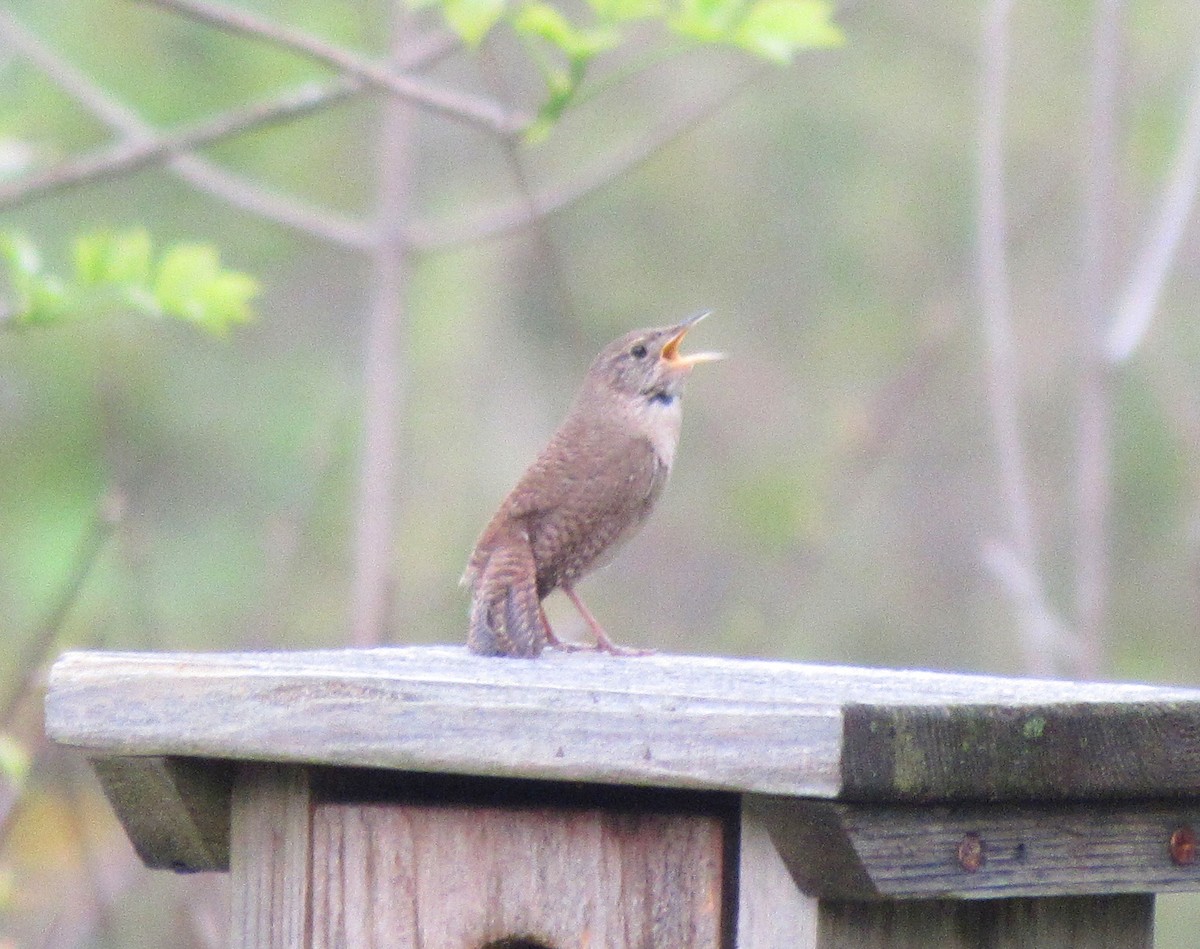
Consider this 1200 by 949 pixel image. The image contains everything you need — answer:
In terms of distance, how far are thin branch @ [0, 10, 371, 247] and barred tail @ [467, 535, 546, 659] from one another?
4.61 ft

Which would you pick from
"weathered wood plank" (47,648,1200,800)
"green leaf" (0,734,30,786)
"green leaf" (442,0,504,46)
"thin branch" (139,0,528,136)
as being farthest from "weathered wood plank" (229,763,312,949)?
"thin branch" (139,0,528,136)

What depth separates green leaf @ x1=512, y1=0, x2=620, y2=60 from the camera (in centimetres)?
279

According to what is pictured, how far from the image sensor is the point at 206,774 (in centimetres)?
235

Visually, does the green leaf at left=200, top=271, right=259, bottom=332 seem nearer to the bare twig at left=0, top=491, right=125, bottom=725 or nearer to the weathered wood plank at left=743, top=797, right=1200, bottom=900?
the bare twig at left=0, top=491, right=125, bottom=725

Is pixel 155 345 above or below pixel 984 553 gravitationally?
above

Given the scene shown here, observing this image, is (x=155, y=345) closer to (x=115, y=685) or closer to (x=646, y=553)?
(x=646, y=553)

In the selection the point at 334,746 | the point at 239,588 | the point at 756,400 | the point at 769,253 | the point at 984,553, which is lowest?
the point at 334,746

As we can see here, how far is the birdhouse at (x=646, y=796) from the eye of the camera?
6.12 ft

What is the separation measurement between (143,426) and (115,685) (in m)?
6.87

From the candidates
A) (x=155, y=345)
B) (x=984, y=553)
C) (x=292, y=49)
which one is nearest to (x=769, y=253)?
(x=155, y=345)

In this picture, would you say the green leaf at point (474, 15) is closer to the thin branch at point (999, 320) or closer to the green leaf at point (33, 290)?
the green leaf at point (33, 290)

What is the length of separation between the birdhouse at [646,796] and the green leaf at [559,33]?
37.4 inches

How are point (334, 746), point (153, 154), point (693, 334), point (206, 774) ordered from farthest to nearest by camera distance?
1. point (693, 334)
2. point (153, 154)
3. point (206, 774)
4. point (334, 746)

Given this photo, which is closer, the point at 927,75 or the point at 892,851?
the point at 892,851
